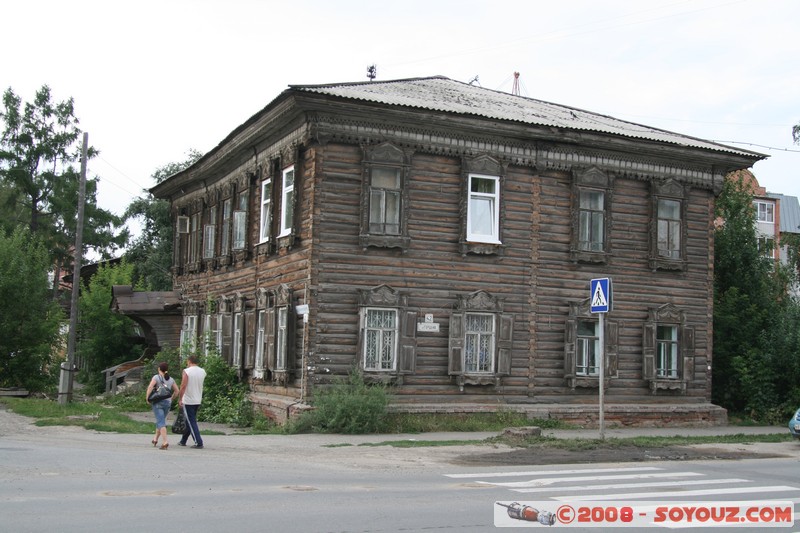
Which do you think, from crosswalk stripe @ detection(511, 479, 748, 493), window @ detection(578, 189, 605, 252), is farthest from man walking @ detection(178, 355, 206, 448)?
window @ detection(578, 189, 605, 252)

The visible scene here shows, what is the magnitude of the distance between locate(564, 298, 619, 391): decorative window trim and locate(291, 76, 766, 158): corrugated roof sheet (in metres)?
4.63

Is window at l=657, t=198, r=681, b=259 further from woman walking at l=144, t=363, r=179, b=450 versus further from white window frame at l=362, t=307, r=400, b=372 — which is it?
woman walking at l=144, t=363, r=179, b=450

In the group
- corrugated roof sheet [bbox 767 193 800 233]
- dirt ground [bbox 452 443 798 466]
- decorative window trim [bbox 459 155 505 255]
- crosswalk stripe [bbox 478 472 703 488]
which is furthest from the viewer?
corrugated roof sheet [bbox 767 193 800 233]

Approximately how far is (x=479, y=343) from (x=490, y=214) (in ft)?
10.6

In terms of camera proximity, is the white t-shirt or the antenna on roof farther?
the antenna on roof

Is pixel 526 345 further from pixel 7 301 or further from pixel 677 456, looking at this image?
pixel 7 301

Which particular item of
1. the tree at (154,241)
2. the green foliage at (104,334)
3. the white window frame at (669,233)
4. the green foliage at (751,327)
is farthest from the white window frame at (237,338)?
the tree at (154,241)

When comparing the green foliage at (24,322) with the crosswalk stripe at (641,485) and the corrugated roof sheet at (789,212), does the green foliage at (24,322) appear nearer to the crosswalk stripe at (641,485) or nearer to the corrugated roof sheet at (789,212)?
the crosswalk stripe at (641,485)

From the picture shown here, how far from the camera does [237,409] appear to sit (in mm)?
23719

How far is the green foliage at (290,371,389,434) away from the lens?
19531 millimetres

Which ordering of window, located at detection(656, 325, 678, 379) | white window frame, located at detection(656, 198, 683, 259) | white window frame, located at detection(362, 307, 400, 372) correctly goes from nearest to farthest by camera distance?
white window frame, located at detection(362, 307, 400, 372)
window, located at detection(656, 325, 678, 379)
white window frame, located at detection(656, 198, 683, 259)

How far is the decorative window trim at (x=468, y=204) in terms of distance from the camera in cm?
2217

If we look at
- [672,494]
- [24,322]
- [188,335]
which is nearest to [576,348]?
[672,494]

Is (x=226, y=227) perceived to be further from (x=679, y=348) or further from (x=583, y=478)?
(x=583, y=478)
